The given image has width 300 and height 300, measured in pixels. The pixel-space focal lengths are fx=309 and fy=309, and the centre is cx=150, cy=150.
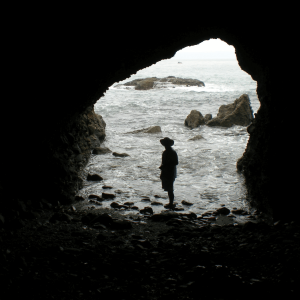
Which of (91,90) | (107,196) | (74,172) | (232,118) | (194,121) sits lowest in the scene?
(107,196)

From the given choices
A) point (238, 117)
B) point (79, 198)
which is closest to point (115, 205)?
point (79, 198)

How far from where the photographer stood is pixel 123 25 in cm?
551

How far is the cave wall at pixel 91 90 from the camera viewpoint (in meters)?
5.54

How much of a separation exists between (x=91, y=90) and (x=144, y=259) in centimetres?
414

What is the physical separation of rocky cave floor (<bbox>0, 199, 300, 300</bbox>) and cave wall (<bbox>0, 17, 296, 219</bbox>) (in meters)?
1.04

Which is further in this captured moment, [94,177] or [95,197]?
[94,177]

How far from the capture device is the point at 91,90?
718 cm

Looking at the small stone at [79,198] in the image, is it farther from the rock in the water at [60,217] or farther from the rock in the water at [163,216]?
the rock in the water at [163,216]

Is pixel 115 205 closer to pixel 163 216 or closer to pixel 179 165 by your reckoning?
pixel 163 216

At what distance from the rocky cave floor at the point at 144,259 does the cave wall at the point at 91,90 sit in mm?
1041

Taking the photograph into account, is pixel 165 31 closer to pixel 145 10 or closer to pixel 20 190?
pixel 145 10

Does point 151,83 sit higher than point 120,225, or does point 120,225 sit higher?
point 151,83

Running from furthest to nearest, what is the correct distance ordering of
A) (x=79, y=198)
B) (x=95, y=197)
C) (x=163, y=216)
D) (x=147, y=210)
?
(x=95, y=197) < (x=79, y=198) < (x=147, y=210) < (x=163, y=216)

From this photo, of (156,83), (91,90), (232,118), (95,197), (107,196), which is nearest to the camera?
(91,90)
